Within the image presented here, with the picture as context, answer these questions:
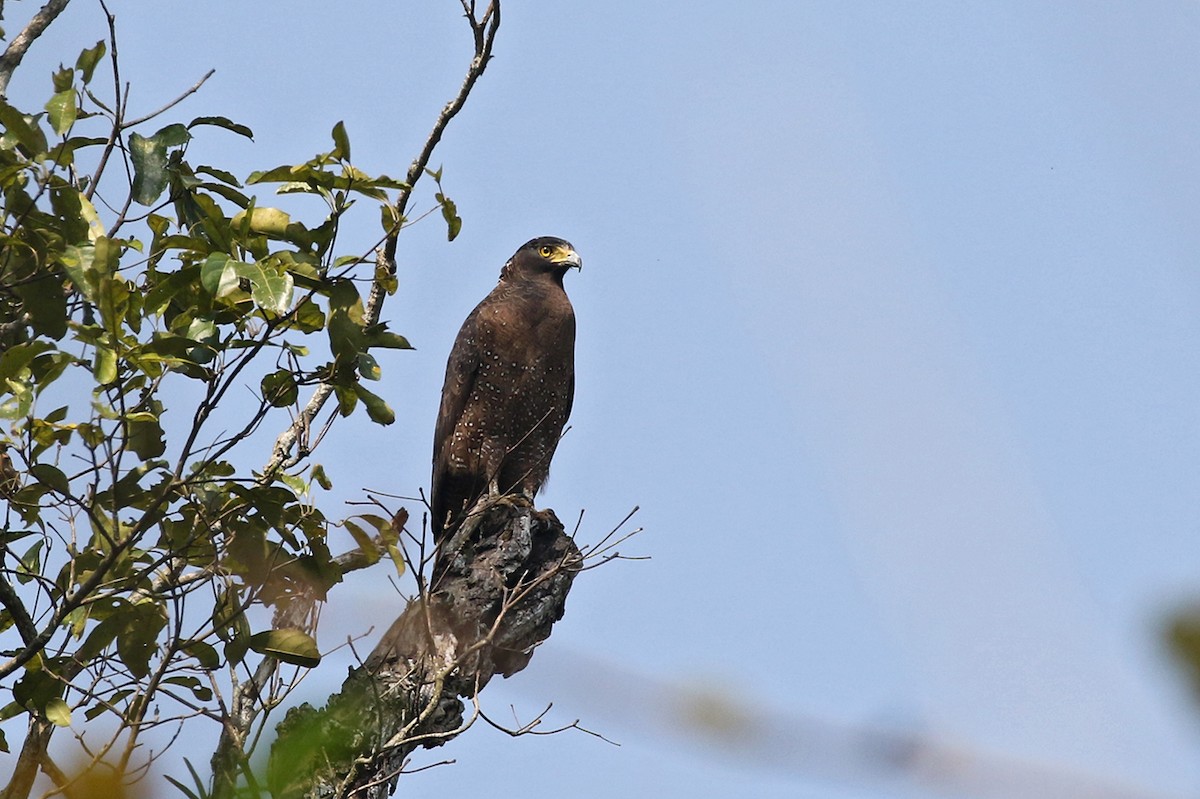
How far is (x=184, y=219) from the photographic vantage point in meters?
4.07

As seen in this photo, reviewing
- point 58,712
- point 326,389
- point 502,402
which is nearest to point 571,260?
point 502,402

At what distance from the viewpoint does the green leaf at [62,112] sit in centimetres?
377

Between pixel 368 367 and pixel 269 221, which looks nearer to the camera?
pixel 269 221

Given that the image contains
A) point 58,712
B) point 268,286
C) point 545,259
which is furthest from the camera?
point 545,259

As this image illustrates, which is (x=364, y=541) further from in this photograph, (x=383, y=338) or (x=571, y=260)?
(x=571, y=260)

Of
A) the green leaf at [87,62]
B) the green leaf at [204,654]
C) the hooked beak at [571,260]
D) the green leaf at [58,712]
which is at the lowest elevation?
the green leaf at [58,712]

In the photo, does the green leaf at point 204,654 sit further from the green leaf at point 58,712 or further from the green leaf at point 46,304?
the green leaf at point 46,304

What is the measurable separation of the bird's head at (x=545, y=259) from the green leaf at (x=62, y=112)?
13.6 feet

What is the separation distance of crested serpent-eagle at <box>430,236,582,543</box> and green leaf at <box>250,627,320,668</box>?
2960 mm

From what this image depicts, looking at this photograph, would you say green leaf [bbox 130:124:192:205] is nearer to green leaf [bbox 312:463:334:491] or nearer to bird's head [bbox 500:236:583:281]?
green leaf [bbox 312:463:334:491]

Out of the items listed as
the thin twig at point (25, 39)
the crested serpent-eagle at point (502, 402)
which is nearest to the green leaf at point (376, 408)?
the thin twig at point (25, 39)

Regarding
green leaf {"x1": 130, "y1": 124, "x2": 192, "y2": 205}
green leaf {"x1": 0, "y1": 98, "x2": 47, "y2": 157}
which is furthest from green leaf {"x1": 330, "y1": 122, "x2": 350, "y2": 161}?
green leaf {"x1": 0, "y1": 98, "x2": 47, "y2": 157}

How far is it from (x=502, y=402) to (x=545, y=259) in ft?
3.73

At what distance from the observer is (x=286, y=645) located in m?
3.97
